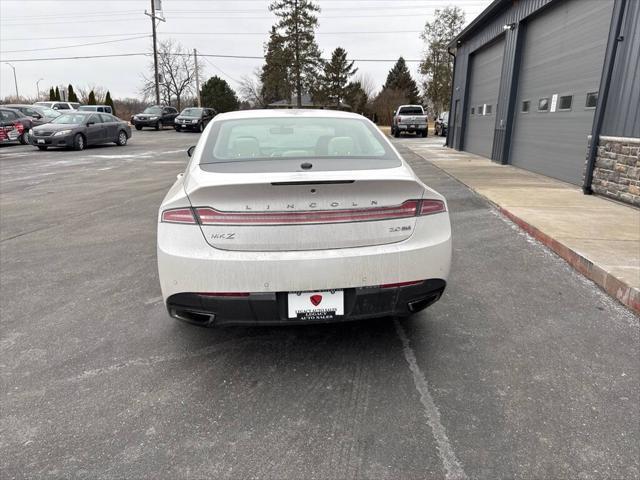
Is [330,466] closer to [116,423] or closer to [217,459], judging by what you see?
[217,459]

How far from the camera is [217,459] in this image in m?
2.13

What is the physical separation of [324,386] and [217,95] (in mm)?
65319

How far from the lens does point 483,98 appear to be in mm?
16734

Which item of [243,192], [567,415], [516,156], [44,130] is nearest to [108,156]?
[44,130]

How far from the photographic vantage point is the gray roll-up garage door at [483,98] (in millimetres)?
15250

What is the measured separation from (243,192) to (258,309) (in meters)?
0.66

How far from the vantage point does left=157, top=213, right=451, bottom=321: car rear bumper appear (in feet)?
8.27

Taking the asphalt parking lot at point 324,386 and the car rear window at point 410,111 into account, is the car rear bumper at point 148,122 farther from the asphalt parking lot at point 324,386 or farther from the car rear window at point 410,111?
the asphalt parking lot at point 324,386

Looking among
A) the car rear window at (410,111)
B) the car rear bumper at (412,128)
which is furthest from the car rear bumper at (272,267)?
the car rear window at (410,111)

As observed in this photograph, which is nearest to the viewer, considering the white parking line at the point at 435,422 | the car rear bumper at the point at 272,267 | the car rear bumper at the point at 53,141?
the white parking line at the point at 435,422

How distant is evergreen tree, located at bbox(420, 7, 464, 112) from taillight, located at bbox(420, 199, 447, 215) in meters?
48.1

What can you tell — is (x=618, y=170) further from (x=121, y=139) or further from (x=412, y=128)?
(x=412, y=128)

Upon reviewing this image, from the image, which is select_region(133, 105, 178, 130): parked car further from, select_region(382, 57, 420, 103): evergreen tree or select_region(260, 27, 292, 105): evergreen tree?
select_region(382, 57, 420, 103): evergreen tree

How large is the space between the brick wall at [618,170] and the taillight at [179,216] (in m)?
7.24
